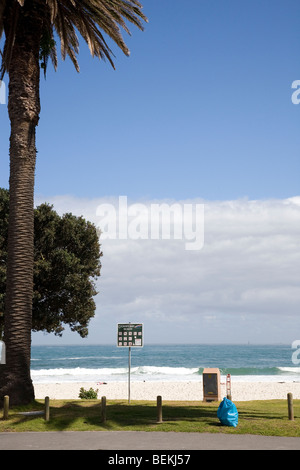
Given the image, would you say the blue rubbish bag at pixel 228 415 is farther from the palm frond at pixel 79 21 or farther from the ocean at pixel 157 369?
the ocean at pixel 157 369

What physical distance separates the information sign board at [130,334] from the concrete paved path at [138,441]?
11534 mm

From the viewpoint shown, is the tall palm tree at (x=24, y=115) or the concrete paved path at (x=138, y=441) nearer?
the concrete paved path at (x=138, y=441)

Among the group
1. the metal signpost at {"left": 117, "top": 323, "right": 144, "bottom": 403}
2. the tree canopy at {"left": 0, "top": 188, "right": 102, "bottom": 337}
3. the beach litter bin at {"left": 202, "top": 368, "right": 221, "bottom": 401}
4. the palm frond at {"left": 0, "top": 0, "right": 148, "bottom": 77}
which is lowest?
the beach litter bin at {"left": 202, "top": 368, "right": 221, "bottom": 401}

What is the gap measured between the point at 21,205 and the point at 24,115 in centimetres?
372

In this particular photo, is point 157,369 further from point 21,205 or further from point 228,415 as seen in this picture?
point 228,415

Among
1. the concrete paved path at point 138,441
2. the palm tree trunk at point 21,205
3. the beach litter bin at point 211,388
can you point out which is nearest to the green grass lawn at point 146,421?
the concrete paved path at point 138,441

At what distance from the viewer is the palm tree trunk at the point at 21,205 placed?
63.6 feet

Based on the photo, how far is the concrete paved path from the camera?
497 inches

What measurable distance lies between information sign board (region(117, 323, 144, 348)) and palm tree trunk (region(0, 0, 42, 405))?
7.14m

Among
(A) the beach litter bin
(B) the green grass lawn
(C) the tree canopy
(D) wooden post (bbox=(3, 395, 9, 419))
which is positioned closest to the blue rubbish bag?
(B) the green grass lawn

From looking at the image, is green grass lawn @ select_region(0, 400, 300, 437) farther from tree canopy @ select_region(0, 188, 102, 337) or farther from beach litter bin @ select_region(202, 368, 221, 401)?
tree canopy @ select_region(0, 188, 102, 337)
